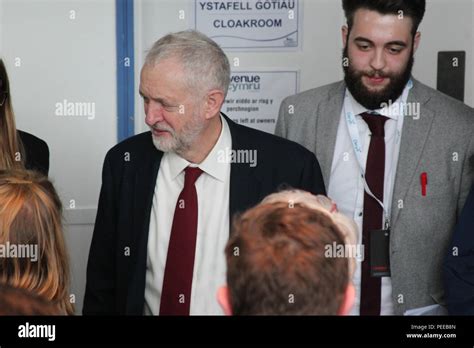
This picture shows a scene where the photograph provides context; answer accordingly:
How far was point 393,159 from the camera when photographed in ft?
7.95

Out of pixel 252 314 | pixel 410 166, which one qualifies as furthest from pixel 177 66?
pixel 252 314

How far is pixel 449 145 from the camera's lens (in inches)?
93.5

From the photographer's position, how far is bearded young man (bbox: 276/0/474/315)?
2.36 m

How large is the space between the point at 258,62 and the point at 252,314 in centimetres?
202

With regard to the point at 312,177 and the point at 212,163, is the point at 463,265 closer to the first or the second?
the point at 312,177

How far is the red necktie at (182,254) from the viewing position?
220cm

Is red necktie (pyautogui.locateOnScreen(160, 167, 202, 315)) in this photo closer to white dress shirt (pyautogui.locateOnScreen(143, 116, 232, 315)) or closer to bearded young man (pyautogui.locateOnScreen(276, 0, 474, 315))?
white dress shirt (pyautogui.locateOnScreen(143, 116, 232, 315))

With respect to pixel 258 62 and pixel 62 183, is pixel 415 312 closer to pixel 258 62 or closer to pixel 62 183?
pixel 258 62

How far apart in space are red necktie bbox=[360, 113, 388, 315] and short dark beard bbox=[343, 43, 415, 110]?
4.5 inches

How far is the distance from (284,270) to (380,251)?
117cm
